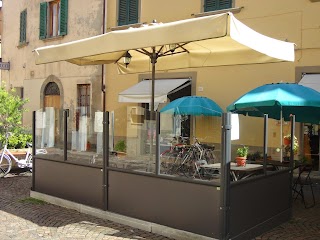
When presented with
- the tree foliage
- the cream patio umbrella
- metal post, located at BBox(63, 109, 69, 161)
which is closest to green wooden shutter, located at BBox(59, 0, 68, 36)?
the tree foliage

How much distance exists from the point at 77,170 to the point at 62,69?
34.4ft

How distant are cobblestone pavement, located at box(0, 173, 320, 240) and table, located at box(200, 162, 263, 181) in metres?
0.82

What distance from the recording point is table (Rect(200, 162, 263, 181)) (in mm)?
5084

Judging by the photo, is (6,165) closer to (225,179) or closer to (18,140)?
(18,140)

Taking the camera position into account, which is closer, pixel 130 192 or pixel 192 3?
pixel 130 192

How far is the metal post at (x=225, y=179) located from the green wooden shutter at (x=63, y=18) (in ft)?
40.8

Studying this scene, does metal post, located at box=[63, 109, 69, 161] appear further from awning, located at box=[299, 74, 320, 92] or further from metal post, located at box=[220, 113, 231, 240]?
awning, located at box=[299, 74, 320, 92]

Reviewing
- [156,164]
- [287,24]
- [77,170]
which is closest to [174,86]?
[287,24]

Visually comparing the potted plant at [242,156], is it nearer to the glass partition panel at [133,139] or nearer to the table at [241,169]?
the table at [241,169]

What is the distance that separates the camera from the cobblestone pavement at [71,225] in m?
5.38

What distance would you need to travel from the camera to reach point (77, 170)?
6.60 metres

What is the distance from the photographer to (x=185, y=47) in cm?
739

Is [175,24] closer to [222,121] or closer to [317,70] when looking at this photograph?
[222,121]

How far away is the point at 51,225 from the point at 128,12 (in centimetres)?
942
